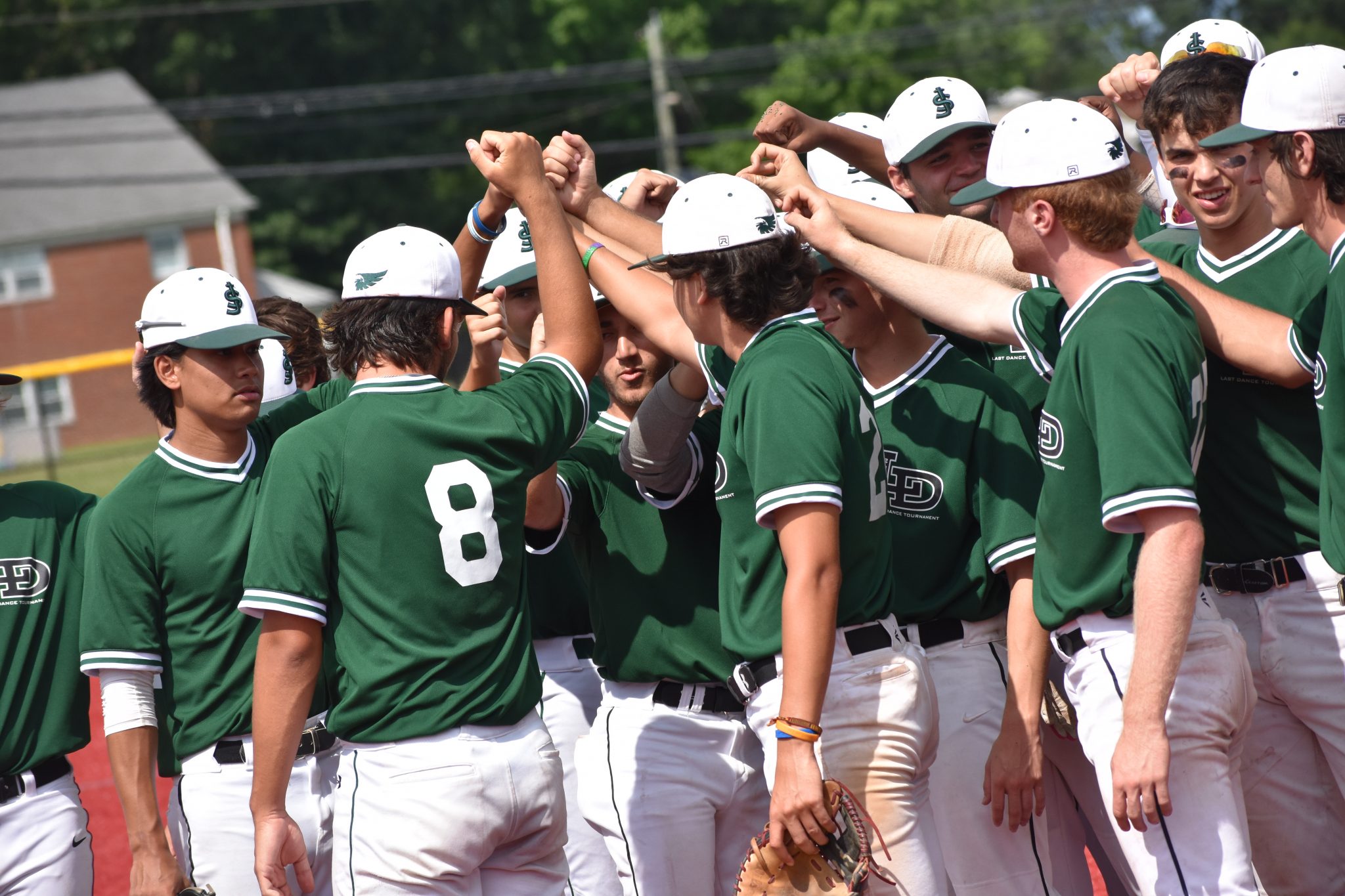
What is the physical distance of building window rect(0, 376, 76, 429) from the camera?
35.5 m

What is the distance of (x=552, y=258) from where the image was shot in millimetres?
3979

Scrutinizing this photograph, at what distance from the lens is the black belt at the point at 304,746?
4.20 meters

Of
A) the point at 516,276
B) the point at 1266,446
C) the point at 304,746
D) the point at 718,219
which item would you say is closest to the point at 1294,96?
the point at 1266,446

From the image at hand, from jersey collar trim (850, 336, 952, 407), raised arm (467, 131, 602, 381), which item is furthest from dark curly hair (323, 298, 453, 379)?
jersey collar trim (850, 336, 952, 407)

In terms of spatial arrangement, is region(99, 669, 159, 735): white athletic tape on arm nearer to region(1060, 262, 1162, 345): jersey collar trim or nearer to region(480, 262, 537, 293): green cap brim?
region(480, 262, 537, 293): green cap brim

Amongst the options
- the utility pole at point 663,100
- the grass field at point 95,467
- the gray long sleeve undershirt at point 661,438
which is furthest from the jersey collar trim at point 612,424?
the utility pole at point 663,100

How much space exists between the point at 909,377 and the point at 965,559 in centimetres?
59

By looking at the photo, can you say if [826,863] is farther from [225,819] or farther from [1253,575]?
[225,819]

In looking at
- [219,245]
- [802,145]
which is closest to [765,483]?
[802,145]

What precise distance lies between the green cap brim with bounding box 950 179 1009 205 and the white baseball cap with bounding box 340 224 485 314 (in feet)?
4.67

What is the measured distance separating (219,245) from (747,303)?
129 feet

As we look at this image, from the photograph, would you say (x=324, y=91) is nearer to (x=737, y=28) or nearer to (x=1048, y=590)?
(x=737, y=28)

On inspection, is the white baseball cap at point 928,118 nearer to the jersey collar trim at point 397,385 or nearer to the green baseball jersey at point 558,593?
the green baseball jersey at point 558,593

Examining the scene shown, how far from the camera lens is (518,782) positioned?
12.1 ft
